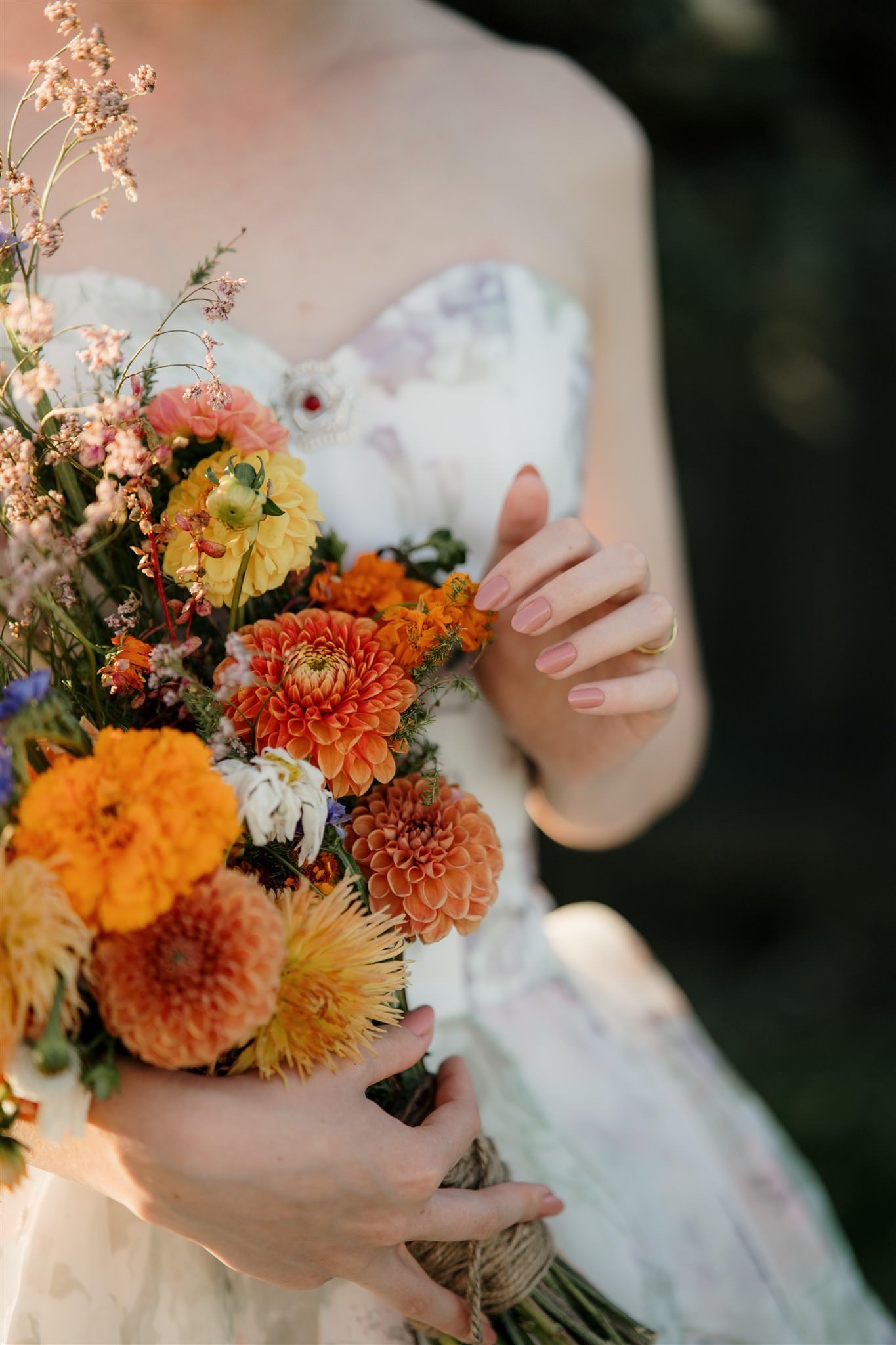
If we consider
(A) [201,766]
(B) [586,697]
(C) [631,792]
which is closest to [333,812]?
(A) [201,766]

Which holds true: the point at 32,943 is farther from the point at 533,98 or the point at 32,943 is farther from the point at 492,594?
the point at 533,98

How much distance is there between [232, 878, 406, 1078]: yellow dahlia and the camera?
1.99ft

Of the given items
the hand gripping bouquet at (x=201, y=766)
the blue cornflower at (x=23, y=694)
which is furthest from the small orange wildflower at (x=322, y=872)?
the blue cornflower at (x=23, y=694)

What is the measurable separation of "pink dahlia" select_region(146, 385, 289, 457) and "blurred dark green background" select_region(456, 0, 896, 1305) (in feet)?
6.78

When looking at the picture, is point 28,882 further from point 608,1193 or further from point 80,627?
point 608,1193

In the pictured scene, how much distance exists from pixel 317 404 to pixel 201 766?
556 millimetres

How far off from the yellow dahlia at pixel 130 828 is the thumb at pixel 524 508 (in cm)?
44

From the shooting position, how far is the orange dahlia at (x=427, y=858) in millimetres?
698

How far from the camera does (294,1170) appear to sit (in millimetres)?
640

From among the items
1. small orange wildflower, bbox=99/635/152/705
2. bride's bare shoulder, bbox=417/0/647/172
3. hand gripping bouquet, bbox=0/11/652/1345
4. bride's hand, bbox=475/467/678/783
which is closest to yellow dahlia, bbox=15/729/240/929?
hand gripping bouquet, bbox=0/11/652/1345

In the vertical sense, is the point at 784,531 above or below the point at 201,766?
below

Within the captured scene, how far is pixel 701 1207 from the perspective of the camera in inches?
41.7

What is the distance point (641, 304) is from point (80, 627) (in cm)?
92

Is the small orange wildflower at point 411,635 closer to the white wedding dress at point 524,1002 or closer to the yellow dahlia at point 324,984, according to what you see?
the yellow dahlia at point 324,984
